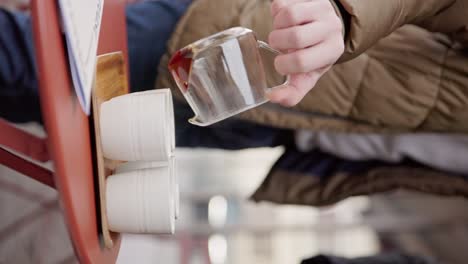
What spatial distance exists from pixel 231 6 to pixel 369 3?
9.3 inches

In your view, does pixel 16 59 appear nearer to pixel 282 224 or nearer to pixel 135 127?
pixel 135 127

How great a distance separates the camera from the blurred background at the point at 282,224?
137 cm

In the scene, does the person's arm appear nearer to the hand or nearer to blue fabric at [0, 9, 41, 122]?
the hand

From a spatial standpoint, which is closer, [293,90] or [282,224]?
[293,90]

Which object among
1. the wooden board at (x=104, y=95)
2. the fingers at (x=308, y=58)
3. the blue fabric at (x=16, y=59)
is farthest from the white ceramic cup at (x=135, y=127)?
the blue fabric at (x=16, y=59)

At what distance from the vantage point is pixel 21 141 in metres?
0.48

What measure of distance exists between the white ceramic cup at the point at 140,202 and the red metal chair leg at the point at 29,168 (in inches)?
2.4

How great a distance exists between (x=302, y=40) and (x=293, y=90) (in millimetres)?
55

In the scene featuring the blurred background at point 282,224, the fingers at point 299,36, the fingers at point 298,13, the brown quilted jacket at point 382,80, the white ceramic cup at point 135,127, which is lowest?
the blurred background at point 282,224

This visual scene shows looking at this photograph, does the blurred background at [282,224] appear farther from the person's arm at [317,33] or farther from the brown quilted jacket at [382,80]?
the person's arm at [317,33]

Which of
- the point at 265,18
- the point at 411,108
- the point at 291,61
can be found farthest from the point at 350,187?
the point at 291,61

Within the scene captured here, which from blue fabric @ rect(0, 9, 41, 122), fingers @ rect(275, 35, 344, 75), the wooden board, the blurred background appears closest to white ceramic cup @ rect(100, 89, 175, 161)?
the wooden board

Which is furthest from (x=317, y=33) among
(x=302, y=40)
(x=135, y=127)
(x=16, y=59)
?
(x=16, y=59)

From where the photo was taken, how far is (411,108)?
2.71 feet
